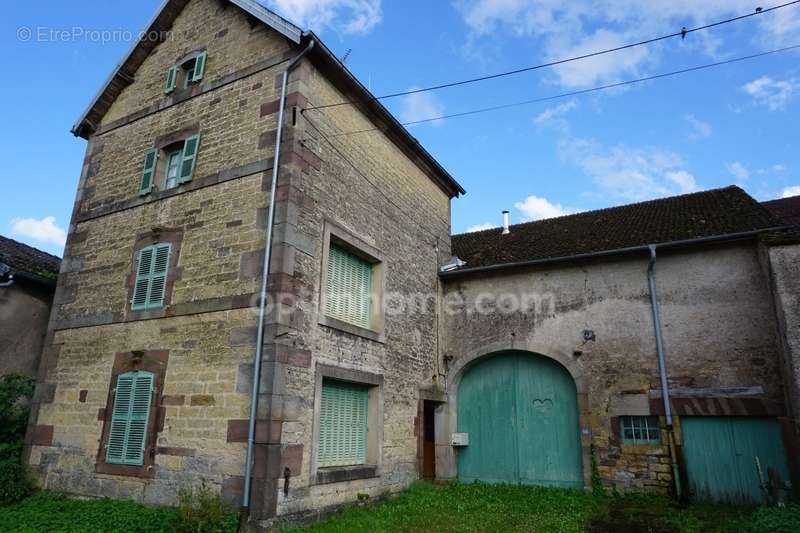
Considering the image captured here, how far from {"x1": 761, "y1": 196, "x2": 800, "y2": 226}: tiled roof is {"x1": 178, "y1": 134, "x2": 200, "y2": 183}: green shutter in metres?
11.8

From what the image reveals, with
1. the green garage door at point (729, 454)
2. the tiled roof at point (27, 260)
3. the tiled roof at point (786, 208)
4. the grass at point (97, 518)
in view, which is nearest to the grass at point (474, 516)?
the grass at point (97, 518)

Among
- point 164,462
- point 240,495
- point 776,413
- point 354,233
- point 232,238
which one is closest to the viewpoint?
point 240,495

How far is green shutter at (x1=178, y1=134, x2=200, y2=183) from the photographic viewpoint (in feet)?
28.9

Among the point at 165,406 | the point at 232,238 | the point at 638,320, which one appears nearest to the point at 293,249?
the point at 232,238

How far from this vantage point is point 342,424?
8344 mm

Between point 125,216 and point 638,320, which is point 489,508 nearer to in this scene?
point 638,320

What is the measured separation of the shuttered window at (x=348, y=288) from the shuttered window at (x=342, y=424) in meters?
1.13

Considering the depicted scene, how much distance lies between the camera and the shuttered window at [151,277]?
8359mm

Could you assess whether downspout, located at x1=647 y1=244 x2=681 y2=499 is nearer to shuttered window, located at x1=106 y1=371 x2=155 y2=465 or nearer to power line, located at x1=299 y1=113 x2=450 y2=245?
power line, located at x1=299 y1=113 x2=450 y2=245

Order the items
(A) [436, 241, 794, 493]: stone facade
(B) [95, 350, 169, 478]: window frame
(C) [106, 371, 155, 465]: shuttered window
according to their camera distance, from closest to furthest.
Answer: (B) [95, 350, 169, 478]: window frame < (C) [106, 371, 155, 465]: shuttered window < (A) [436, 241, 794, 493]: stone facade

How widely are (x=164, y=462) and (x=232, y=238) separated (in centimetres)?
322

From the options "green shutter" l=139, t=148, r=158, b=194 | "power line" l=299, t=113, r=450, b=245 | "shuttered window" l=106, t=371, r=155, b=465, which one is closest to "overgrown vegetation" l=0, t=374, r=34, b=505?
"shuttered window" l=106, t=371, r=155, b=465

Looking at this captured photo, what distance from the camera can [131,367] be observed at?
8133 millimetres

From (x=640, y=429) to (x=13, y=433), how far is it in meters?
10.8
